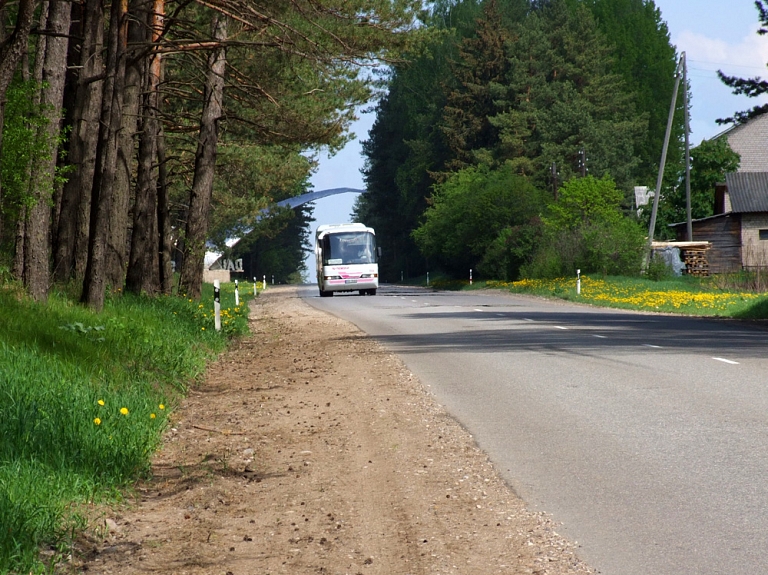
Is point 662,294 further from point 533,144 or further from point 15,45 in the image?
point 533,144

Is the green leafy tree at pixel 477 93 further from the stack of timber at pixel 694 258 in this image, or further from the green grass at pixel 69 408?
the green grass at pixel 69 408

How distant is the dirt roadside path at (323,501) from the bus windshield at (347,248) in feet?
126

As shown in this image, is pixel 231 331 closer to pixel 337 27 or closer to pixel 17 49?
pixel 337 27

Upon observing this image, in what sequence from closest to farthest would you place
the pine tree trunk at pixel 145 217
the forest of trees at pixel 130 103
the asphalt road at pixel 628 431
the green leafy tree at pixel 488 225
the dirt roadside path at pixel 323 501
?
the dirt roadside path at pixel 323 501, the asphalt road at pixel 628 431, the forest of trees at pixel 130 103, the pine tree trunk at pixel 145 217, the green leafy tree at pixel 488 225

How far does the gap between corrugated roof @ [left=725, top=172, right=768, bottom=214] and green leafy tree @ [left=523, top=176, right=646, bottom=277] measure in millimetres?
9805

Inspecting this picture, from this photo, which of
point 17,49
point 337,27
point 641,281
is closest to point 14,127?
point 17,49

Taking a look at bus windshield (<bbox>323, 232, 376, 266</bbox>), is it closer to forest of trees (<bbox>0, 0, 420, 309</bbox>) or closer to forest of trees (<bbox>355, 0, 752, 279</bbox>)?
forest of trees (<bbox>355, 0, 752, 279</bbox>)

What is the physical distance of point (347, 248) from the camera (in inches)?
2024

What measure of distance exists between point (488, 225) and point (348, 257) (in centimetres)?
1610

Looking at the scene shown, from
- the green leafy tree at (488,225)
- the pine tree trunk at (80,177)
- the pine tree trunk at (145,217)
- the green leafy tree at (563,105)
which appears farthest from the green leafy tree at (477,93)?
the pine tree trunk at (80,177)

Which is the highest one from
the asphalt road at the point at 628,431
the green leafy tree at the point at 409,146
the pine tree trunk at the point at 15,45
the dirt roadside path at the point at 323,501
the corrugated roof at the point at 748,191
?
the green leafy tree at the point at 409,146

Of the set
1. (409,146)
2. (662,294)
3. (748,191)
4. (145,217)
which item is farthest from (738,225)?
(145,217)

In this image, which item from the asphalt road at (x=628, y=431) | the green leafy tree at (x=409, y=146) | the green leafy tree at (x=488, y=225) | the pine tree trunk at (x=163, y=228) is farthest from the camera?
the green leafy tree at (x=409, y=146)

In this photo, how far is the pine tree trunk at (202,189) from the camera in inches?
1048
